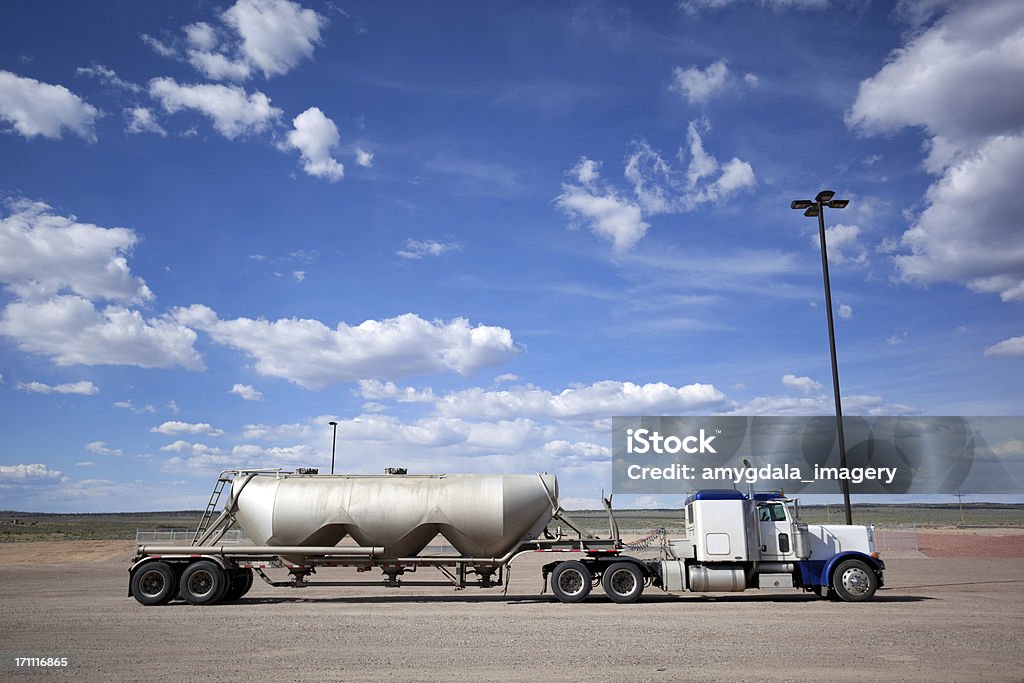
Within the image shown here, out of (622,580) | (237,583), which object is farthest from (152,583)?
(622,580)

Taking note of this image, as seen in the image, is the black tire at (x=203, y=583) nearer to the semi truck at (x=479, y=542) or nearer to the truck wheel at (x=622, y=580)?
the semi truck at (x=479, y=542)

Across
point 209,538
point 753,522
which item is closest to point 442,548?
point 209,538

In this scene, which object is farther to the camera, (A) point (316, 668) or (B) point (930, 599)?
(B) point (930, 599)

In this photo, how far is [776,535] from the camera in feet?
63.8

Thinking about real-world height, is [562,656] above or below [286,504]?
below

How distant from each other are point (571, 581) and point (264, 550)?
25.8ft

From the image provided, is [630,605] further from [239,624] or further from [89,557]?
[89,557]

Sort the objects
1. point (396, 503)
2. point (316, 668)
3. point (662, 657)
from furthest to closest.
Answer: point (396, 503)
point (662, 657)
point (316, 668)

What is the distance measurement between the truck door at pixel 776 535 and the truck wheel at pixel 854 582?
44.6 inches

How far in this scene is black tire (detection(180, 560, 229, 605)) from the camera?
19516 mm

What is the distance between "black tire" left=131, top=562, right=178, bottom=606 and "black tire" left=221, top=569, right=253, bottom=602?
1.31 m

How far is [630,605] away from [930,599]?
25.0 ft

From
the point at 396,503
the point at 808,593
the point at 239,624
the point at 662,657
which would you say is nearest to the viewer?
the point at 662,657

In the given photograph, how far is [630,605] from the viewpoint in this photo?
18875mm
